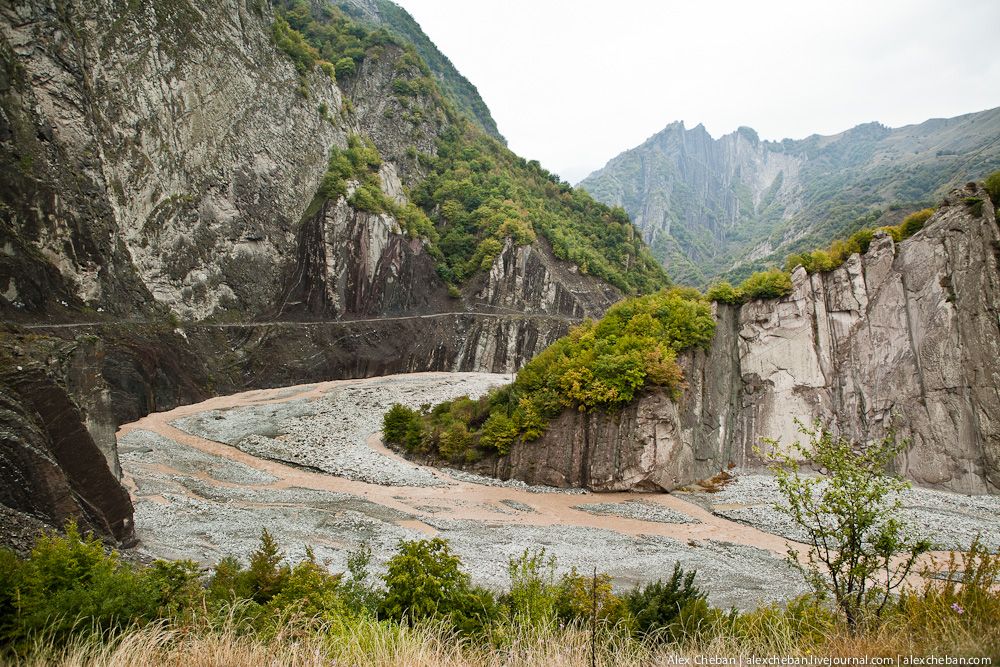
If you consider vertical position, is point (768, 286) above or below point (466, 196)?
below

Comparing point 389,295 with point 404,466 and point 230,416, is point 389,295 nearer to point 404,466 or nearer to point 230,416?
point 230,416

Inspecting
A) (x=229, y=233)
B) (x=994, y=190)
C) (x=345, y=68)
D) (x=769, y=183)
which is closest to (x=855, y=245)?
(x=994, y=190)

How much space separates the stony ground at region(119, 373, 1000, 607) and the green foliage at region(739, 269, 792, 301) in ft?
33.4

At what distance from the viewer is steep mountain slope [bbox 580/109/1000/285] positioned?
279 ft

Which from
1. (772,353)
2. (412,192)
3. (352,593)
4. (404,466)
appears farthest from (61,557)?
(412,192)

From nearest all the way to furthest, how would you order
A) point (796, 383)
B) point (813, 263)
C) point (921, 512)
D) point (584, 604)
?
1. point (584, 604)
2. point (921, 512)
3. point (796, 383)
4. point (813, 263)

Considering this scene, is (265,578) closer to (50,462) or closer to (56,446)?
(50,462)

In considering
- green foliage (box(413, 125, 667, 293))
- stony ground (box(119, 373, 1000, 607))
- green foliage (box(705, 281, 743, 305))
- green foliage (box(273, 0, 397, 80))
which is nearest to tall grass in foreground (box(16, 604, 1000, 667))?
stony ground (box(119, 373, 1000, 607))

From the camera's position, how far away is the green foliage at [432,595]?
24.6ft

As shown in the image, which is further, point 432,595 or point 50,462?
point 50,462

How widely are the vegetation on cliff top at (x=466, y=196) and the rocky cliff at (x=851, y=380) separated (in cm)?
3442

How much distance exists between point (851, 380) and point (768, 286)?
20.8ft

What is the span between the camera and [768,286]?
28.6 meters

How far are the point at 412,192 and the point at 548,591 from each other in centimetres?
6491
